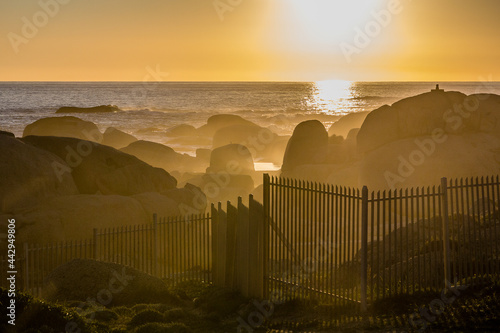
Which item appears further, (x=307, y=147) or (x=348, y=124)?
(x=348, y=124)

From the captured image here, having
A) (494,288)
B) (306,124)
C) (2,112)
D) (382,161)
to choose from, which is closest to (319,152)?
(306,124)

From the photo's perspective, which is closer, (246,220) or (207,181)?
(246,220)

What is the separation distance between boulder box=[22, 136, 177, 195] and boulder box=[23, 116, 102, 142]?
25408 millimetres

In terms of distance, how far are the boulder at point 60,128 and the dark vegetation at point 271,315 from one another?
36204mm

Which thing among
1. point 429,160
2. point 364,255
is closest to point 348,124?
point 429,160

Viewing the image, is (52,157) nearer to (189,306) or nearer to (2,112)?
(189,306)

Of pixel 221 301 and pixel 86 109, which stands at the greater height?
pixel 221 301

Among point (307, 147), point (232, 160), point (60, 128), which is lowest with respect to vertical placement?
point (232, 160)

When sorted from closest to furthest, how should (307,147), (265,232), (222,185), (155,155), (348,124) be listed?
1. (265,232)
2. (222,185)
3. (307,147)
4. (155,155)
5. (348,124)

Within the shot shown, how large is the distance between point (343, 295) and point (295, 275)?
1.82 m

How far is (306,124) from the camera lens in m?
37.2

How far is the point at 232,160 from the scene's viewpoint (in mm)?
41500

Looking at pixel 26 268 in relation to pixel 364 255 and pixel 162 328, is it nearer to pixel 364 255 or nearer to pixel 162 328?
pixel 162 328

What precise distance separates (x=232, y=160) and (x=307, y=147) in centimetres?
702
